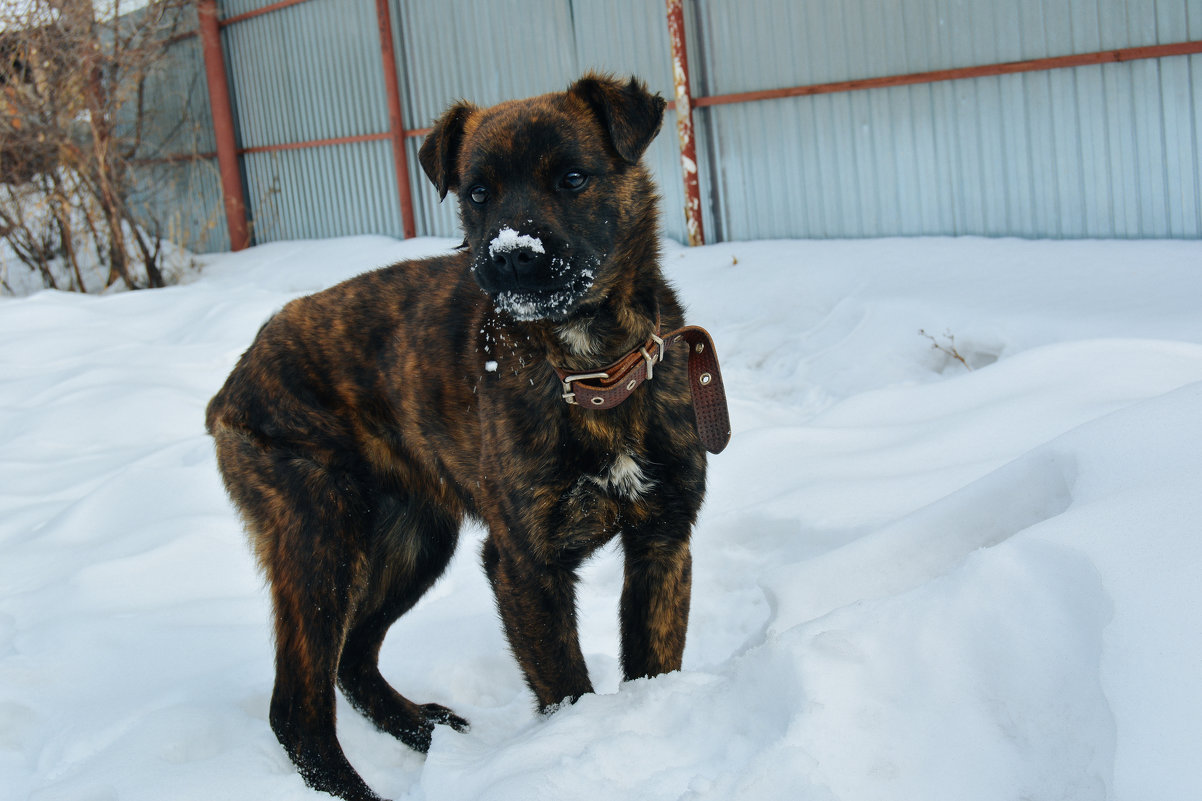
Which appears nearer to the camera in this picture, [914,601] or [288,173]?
[914,601]

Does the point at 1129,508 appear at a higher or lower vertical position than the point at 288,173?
lower

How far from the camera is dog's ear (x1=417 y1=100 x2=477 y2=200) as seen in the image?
3.00 m

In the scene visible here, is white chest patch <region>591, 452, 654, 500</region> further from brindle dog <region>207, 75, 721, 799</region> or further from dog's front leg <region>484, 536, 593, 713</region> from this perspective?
dog's front leg <region>484, 536, 593, 713</region>

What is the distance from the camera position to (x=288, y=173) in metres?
14.4

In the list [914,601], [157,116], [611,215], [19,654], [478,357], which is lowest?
[19,654]

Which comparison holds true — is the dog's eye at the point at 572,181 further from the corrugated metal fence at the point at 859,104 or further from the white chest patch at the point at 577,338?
the corrugated metal fence at the point at 859,104

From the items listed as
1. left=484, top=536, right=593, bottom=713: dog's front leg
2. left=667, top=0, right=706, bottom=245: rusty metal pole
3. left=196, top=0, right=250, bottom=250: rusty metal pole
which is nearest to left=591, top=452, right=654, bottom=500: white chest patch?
left=484, top=536, right=593, bottom=713: dog's front leg

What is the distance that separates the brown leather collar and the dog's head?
0.57ft

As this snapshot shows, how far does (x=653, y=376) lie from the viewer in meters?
2.67

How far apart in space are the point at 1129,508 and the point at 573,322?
1.37 meters

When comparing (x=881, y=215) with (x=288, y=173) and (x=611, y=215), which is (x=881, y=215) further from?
(x=288, y=173)

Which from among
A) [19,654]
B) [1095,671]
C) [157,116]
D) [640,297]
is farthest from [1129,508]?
[157,116]

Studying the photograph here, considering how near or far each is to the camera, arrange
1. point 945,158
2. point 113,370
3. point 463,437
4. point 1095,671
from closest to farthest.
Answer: point 1095,671 → point 463,437 → point 113,370 → point 945,158

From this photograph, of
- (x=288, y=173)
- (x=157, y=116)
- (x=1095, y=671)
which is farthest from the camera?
(x=157, y=116)
